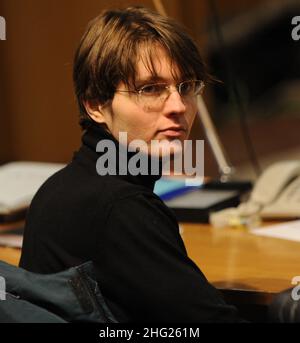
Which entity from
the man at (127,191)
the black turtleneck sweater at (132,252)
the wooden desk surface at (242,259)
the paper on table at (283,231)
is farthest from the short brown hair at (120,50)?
the paper on table at (283,231)

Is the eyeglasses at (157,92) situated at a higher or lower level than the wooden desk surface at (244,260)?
higher

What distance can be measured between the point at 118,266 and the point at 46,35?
2.83 metres

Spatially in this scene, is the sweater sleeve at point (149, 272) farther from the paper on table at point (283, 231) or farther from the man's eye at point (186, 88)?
the paper on table at point (283, 231)

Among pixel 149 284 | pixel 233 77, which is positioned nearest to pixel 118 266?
pixel 149 284

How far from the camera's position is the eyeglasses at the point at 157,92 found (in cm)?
148

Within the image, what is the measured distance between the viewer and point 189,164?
2.53 meters

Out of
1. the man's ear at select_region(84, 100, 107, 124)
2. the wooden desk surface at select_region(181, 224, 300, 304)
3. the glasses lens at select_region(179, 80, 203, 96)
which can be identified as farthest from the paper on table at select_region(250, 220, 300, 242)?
the man's ear at select_region(84, 100, 107, 124)

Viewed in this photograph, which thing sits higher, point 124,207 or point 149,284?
point 124,207

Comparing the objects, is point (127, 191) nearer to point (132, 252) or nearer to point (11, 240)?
point (132, 252)

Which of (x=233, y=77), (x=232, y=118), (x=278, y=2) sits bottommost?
(x=232, y=118)

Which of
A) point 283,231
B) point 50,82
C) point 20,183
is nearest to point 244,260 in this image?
point 283,231

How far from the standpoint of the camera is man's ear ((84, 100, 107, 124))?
59.6 inches

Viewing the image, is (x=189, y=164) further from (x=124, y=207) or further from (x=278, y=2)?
(x=278, y=2)

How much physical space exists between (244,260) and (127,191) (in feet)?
1.81
